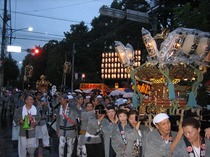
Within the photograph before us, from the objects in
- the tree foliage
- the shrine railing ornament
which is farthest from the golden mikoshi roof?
the tree foliage

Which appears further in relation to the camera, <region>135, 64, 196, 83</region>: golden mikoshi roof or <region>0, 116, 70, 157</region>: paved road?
<region>135, 64, 196, 83</region>: golden mikoshi roof

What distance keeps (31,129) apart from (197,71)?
23.5ft

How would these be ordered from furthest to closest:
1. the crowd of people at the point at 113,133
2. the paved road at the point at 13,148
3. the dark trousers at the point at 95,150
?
1. the paved road at the point at 13,148
2. the dark trousers at the point at 95,150
3. the crowd of people at the point at 113,133

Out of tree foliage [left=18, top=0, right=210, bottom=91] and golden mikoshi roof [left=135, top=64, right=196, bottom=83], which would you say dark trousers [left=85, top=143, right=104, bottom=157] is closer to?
golden mikoshi roof [left=135, top=64, right=196, bottom=83]

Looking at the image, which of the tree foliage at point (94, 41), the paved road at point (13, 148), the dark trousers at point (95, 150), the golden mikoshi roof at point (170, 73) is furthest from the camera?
the tree foliage at point (94, 41)

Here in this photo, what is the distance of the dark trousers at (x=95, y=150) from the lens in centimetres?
699

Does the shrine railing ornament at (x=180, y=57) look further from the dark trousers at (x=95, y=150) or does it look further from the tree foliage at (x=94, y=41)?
the tree foliage at (x=94, y=41)

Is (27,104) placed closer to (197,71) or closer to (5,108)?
(197,71)

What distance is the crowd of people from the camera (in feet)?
11.6

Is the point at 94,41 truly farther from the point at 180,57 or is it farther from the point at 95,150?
the point at 95,150

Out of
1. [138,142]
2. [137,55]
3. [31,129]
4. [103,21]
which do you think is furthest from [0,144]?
[103,21]

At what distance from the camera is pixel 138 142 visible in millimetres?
4941

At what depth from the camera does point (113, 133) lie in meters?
5.23

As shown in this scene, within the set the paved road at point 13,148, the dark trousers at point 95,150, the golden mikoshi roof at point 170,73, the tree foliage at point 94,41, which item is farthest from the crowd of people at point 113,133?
the tree foliage at point 94,41
